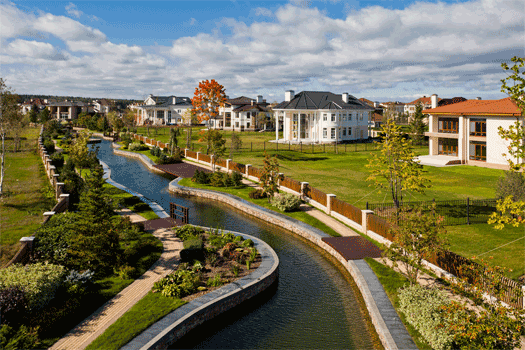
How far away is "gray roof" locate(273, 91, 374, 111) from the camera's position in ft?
242

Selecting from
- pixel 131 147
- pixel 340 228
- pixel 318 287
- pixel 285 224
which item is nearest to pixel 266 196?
pixel 285 224

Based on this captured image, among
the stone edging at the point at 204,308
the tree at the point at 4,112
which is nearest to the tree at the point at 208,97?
the tree at the point at 4,112

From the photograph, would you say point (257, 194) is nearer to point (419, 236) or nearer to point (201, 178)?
point (201, 178)

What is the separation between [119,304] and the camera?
14070 millimetres

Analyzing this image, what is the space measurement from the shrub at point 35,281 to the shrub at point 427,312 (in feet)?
39.0

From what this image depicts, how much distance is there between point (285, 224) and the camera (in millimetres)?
24703

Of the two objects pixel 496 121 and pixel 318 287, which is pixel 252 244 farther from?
pixel 496 121

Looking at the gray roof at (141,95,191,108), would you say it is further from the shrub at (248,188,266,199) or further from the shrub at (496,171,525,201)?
the shrub at (496,171,525,201)

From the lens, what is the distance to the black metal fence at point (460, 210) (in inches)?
925

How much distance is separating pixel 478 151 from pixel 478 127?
2.89 meters

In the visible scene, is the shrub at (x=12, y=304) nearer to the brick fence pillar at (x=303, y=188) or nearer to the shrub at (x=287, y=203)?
the shrub at (x=287, y=203)

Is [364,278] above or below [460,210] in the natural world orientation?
below

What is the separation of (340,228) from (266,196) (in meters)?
9.22

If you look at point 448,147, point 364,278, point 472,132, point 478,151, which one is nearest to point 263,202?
point 364,278
